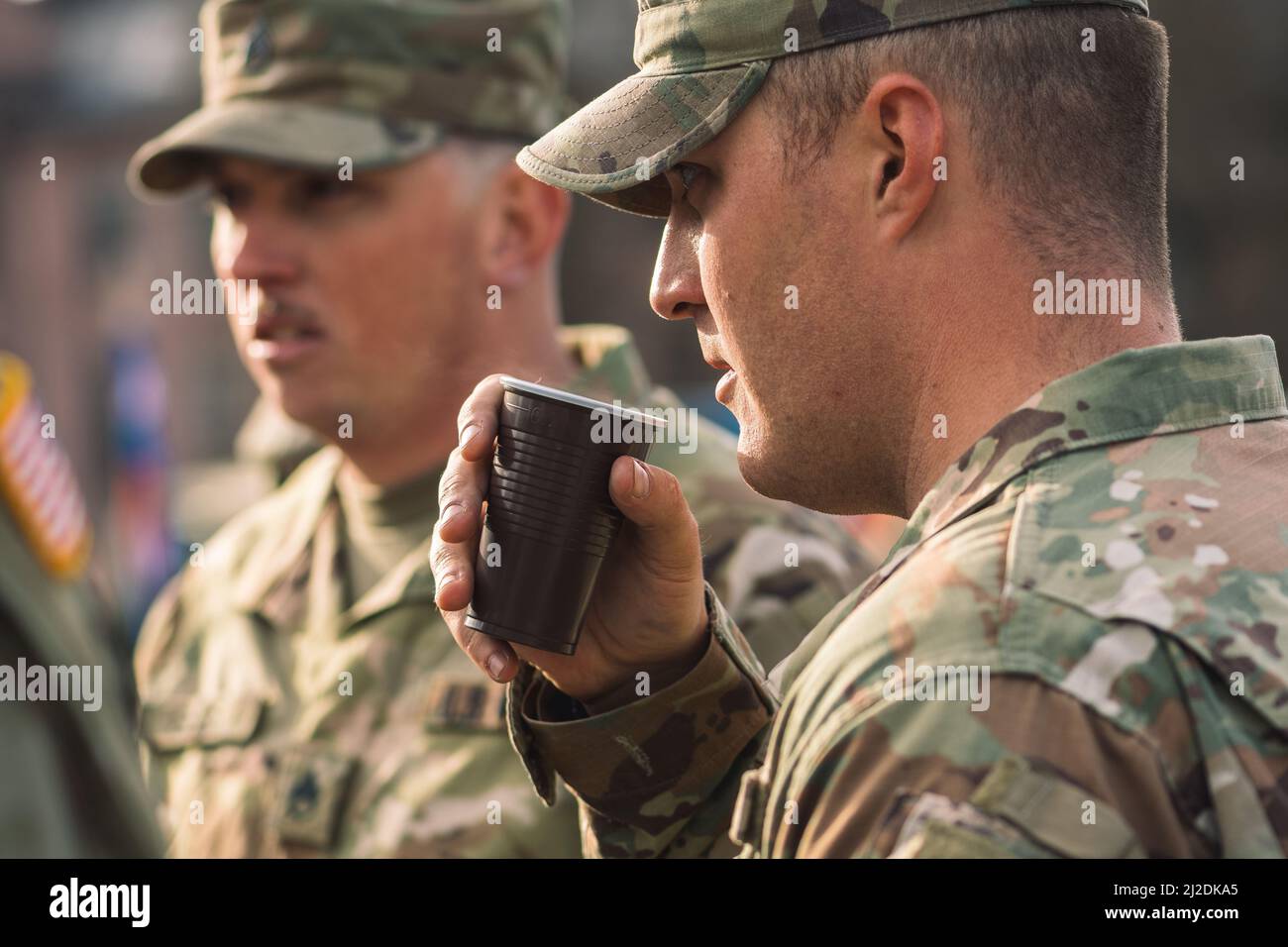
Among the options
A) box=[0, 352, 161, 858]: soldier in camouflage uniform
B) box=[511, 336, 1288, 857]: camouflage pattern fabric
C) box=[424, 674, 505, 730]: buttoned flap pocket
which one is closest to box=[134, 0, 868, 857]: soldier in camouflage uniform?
box=[424, 674, 505, 730]: buttoned flap pocket

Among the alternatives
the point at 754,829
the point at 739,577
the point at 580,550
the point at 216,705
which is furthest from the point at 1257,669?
the point at 216,705

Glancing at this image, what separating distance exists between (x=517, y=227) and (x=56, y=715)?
5.82 feet

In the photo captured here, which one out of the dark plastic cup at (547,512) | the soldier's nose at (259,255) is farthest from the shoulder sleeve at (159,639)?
the dark plastic cup at (547,512)

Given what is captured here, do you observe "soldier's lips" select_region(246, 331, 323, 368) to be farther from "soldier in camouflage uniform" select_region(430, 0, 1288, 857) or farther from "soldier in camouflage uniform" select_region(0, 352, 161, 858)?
"soldier in camouflage uniform" select_region(430, 0, 1288, 857)

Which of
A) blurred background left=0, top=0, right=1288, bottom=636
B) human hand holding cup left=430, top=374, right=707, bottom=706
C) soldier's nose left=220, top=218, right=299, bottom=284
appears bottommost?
human hand holding cup left=430, top=374, right=707, bottom=706

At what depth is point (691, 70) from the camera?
2.37 m

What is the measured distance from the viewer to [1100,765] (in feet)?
5.46

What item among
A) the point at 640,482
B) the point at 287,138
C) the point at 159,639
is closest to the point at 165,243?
the point at 159,639

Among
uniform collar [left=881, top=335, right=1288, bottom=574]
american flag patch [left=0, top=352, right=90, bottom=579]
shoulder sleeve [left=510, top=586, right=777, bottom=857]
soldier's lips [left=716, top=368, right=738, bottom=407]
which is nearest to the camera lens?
uniform collar [left=881, top=335, right=1288, bottom=574]

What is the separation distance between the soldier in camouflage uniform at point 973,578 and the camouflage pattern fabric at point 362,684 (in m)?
0.83

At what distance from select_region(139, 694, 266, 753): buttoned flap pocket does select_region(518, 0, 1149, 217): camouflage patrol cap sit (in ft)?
7.03

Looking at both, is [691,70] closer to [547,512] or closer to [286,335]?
[547,512]

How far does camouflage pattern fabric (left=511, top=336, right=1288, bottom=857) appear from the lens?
167 cm

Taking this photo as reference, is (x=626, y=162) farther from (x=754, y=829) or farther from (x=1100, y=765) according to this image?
(x=1100, y=765)
